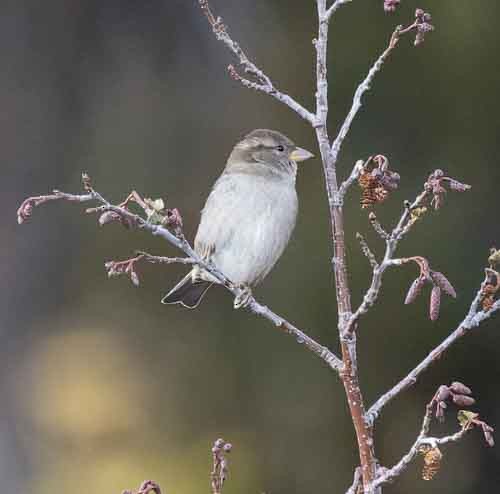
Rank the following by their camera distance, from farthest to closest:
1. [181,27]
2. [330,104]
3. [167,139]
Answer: [181,27] → [167,139] → [330,104]

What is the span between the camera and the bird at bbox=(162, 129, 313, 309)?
444 centimetres

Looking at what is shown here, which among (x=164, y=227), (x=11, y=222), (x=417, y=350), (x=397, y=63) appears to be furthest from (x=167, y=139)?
(x=164, y=227)

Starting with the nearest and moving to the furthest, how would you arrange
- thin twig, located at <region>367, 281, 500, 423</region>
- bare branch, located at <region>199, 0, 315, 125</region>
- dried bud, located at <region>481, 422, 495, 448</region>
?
dried bud, located at <region>481, 422, 495, 448</region>, thin twig, located at <region>367, 281, 500, 423</region>, bare branch, located at <region>199, 0, 315, 125</region>

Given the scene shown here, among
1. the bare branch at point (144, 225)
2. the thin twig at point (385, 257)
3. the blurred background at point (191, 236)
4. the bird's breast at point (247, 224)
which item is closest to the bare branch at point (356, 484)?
the bare branch at point (144, 225)

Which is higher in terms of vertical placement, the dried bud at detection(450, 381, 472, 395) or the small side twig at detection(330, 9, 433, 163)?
the small side twig at detection(330, 9, 433, 163)

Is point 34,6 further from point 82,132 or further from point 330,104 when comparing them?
point 330,104

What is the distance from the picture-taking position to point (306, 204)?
5.49 m

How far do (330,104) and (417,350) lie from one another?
1.28 metres

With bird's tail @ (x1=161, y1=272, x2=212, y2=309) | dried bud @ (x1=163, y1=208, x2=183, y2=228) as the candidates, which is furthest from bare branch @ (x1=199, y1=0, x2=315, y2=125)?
bird's tail @ (x1=161, y1=272, x2=212, y2=309)

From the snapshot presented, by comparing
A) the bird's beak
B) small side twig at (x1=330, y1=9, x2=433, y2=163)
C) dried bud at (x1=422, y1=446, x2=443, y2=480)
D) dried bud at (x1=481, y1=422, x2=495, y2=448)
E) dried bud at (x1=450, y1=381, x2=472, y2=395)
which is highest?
the bird's beak

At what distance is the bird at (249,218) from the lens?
14.6 feet

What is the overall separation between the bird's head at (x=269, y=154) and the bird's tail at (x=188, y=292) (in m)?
0.54

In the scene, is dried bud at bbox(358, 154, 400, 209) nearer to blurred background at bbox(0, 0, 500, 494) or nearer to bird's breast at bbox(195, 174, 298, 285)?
bird's breast at bbox(195, 174, 298, 285)

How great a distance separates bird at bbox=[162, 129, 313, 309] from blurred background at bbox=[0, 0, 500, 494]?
2.40 ft
